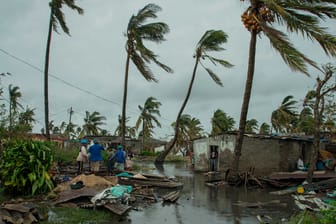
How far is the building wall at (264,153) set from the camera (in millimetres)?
19763

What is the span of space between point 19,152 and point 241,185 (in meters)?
9.63

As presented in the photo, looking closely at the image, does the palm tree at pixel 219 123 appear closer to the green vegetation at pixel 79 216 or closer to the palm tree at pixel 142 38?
the palm tree at pixel 142 38

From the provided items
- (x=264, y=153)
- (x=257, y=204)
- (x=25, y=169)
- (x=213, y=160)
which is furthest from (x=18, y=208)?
(x=213, y=160)

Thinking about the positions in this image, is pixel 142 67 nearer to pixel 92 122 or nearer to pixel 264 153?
pixel 264 153

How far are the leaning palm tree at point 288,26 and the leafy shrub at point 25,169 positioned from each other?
28.2 feet

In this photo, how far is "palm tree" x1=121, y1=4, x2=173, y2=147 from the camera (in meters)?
22.9

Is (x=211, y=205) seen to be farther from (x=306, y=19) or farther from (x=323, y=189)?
(x=306, y=19)

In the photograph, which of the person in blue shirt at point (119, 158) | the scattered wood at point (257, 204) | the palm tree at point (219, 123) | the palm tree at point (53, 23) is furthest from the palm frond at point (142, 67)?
the palm tree at point (219, 123)

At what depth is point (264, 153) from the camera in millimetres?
19906

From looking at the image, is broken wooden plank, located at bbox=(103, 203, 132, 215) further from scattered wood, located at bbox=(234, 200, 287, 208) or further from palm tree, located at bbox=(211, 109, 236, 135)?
palm tree, located at bbox=(211, 109, 236, 135)

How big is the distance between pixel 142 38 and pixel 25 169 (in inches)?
592

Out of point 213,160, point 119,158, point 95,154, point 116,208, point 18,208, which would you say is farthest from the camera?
point 213,160

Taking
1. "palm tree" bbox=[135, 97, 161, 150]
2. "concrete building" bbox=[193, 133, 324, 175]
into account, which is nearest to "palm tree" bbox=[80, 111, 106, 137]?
"palm tree" bbox=[135, 97, 161, 150]

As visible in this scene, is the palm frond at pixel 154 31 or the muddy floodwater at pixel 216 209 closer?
the muddy floodwater at pixel 216 209
